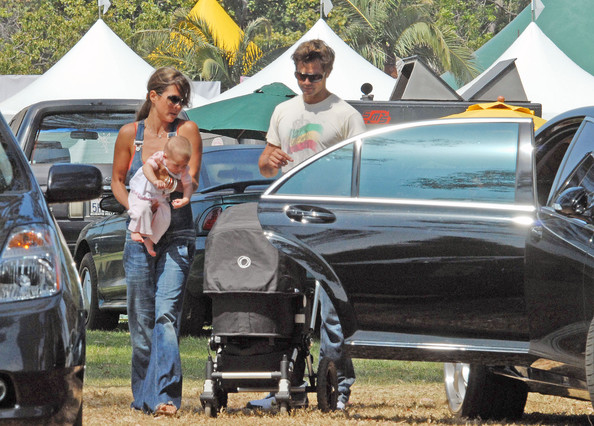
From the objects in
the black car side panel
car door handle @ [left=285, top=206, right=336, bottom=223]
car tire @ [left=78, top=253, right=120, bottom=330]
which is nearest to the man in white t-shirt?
car door handle @ [left=285, top=206, right=336, bottom=223]

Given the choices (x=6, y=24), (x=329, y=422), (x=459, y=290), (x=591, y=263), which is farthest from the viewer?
(x=6, y=24)

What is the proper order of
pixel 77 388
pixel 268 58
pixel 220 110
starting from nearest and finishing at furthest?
1. pixel 77 388
2. pixel 220 110
3. pixel 268 58

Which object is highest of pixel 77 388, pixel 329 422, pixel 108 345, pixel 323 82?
pixel 323 82

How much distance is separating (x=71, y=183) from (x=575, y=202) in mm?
2065

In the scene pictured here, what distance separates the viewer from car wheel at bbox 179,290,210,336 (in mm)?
10250

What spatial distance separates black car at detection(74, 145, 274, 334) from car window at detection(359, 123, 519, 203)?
3.19 m

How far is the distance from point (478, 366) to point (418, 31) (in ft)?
111

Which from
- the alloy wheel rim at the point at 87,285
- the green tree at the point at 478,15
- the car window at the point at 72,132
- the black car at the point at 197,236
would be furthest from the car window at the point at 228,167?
the green tree at the point at 478,15

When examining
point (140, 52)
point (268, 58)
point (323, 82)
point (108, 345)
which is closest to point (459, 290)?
point (323, 82)

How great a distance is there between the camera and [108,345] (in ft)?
34.4

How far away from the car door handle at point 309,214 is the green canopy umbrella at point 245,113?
10409 millimetres

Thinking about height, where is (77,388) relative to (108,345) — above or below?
above

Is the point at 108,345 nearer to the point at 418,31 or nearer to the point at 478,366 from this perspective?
the point at 478,366

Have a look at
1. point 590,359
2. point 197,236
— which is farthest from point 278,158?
point 197,236
